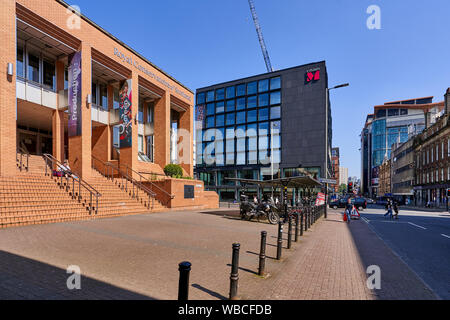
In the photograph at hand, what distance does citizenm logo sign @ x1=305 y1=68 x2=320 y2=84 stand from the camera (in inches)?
1750

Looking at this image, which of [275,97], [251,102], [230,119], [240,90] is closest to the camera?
[275,97]

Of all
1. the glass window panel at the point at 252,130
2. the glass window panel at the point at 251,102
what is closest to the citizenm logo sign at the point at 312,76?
the glass window panel at the point at 251,102

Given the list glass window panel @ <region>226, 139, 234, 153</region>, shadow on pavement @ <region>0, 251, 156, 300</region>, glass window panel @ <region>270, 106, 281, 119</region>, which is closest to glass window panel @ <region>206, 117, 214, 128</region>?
glass window panel @ <region>226, 139, 234, 153</region>

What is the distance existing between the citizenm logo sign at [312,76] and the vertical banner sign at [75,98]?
130 feet

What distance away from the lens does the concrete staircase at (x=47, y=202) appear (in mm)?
9227

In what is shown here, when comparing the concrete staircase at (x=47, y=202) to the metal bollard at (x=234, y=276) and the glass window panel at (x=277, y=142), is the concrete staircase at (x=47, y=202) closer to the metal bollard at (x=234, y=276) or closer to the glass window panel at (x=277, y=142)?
the metal bollard at (x=234, y=276)

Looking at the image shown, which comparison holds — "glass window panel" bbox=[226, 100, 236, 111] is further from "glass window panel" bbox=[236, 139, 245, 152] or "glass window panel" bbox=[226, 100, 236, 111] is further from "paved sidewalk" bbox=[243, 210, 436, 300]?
"paved sidewalk" bbox=[243, 210, 436, 300]

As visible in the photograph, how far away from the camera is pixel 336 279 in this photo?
187 inches

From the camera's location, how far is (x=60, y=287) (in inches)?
150

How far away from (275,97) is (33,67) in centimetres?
4057

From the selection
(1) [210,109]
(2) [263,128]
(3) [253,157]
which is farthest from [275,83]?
(1) [210,109]

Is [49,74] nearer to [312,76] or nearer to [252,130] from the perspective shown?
[252,130]

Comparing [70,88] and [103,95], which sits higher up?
[103,95]
